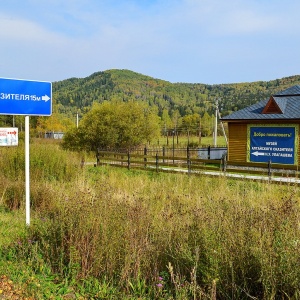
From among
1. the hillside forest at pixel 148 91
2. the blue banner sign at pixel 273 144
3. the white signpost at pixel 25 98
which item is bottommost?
the blue banner sign at pixel 273 144

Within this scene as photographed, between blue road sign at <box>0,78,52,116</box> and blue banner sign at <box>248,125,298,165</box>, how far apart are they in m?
13.9

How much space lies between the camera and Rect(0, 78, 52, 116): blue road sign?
19.4 feet

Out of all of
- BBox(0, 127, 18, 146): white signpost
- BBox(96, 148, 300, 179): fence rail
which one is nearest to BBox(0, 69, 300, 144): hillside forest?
BBox(96, 148, 300, 179): fence rail

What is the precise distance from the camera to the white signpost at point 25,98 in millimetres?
5906

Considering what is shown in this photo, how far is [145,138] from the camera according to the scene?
31.8 m

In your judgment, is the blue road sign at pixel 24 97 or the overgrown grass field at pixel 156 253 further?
the blue road sign at pixel 24 97

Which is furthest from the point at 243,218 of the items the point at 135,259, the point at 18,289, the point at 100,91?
the point at 100,91

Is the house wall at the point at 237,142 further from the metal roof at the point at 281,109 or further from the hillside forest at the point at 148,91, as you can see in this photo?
the hillside forest at the point at 148,91

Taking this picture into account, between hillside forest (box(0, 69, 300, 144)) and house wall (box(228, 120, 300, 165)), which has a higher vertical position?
hillside forest (box(0, 69, 300, 144))

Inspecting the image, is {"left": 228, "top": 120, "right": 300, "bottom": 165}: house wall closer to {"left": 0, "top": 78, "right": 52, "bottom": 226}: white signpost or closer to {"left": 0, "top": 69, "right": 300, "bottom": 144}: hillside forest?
{"left": 0, "top": 78, "right": 52, "bottom": 226}: white signpost

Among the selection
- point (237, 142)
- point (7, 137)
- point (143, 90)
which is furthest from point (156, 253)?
point (143, 90)

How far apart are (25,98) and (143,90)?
17790 cm

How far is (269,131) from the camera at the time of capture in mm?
18922

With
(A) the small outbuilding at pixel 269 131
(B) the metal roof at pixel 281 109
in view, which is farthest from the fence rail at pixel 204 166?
(B) the metal roof at pixel 281 109
